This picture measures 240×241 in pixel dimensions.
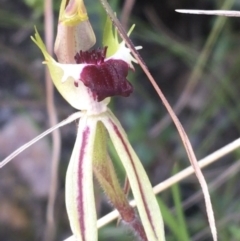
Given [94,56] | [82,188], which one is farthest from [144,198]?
[94,56]

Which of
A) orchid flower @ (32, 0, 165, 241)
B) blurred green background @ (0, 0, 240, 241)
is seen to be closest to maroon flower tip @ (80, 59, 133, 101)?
orchid flower @ (32, 0, 165, 241)

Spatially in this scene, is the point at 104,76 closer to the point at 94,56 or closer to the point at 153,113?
the point at 94,56

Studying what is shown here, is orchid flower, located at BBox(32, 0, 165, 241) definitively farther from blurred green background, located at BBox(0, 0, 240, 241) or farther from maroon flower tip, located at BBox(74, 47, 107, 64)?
blurred green background, located at BBox(0, 0, 240, 241)

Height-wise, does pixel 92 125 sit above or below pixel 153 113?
below

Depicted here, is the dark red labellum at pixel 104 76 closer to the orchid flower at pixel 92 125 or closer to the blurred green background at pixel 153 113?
the orchid flower at pixel 92 125

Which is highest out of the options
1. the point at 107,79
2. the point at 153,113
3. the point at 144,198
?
the point at 153,113

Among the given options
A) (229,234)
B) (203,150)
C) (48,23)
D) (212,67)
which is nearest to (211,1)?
(212,67)

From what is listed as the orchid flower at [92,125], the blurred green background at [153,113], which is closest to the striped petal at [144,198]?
the orchid flower at [92,125]
